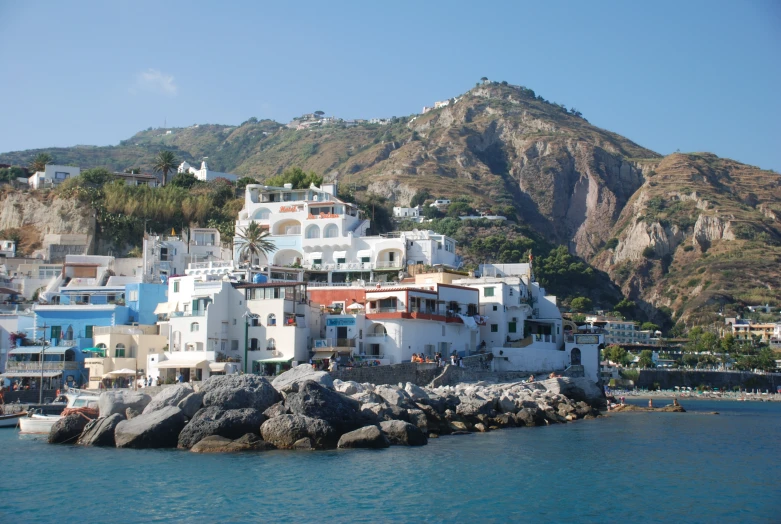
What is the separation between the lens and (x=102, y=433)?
35.2m

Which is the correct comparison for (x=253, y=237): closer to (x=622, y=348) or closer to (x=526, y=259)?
(x=526, y=259)

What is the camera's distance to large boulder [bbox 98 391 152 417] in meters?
37.4

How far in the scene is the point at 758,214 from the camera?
6668 inches

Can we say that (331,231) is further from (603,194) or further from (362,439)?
(603,194)

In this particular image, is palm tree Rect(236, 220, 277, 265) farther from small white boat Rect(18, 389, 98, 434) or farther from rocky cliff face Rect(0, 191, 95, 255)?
small white boat Rect(18, 389, 98, 434)

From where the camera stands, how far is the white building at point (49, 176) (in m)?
82.7

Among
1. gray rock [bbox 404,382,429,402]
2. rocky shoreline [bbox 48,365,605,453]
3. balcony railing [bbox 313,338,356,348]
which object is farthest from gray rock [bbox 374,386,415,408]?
balcony railing [bbox 313,338,356,348]

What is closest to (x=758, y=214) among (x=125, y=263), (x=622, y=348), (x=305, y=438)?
(x=622, y=348)

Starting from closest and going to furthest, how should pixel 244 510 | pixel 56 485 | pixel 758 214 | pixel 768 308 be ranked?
1. pixel 244 510
2. pixel 56 485
3. pixel 768 308
4. pixel 758 214

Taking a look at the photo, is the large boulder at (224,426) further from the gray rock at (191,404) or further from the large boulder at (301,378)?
the large boulder at (301,378)

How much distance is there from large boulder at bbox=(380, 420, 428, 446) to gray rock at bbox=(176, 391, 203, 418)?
7659 millimetres

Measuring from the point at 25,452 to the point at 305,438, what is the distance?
1105 cm

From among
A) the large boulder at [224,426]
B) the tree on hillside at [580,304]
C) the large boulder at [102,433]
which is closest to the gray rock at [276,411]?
the large boulder at [224,426]

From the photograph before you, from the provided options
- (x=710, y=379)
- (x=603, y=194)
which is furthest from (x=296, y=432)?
(x=603, y=194)
